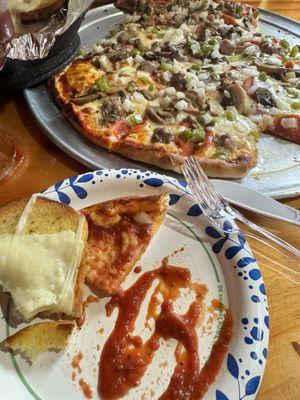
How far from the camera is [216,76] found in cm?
260

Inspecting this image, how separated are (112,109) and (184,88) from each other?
0.48 m

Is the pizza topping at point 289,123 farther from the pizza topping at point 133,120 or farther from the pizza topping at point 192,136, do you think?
the pizza topping at point 133,120

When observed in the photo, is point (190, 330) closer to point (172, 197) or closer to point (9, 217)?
point (172, 197)

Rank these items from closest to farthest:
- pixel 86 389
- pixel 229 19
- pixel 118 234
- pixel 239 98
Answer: pixel 86 389 → pixel 118 234 → pixel 239 98 → pixel 229 19

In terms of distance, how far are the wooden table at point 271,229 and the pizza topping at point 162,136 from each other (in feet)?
1.20

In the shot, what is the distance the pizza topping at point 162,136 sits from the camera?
2.12 meters

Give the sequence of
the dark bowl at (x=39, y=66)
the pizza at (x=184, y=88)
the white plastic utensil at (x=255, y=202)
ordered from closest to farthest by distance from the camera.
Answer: the white plastic utensil at (x=255, y=202)
the pizza at (x=184, y=88)
the dark bowl at (x=39, y=66)

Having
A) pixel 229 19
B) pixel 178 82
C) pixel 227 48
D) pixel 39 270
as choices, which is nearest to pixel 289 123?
pixel 178 82

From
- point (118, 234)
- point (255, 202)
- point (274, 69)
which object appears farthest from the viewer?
point (274, 69)

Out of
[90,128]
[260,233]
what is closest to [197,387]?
[260,233]

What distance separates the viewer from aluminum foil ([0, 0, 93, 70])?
2.08m

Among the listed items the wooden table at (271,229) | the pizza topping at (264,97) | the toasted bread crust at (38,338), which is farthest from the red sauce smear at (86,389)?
the pizza topping at (264,97)

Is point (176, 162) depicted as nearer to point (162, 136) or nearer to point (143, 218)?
point (162, 136)

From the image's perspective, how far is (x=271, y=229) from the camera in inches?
72.9
